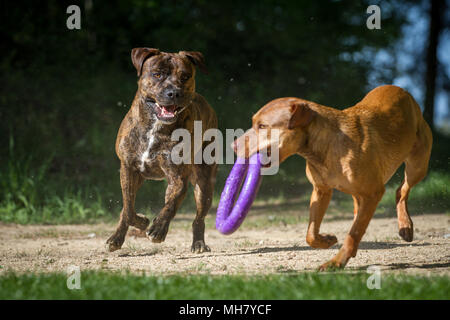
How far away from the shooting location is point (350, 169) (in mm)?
4777

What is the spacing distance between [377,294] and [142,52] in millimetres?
3500

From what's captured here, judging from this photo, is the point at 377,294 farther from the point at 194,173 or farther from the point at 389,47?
the point at 389,47

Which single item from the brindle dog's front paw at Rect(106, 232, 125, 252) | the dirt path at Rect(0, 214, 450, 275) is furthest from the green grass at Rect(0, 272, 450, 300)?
the brindle dog's front paw at Rect(106, 232, 125, 252)

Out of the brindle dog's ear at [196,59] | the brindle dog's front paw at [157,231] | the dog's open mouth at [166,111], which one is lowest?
the brindle dog's front paw at [157,231]

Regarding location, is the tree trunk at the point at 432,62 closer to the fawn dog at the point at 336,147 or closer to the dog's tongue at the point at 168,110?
the fawn dog at the point at 336,147

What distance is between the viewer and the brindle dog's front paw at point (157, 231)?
5.73 meters

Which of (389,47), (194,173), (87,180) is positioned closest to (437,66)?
(389,47)

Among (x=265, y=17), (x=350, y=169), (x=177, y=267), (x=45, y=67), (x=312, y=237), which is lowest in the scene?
(x=177, y=267)

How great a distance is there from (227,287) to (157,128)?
2.24 metres

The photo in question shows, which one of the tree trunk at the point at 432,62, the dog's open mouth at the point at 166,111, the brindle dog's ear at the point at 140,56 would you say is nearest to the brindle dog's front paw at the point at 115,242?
the dog's open mouth at the point at 166,111

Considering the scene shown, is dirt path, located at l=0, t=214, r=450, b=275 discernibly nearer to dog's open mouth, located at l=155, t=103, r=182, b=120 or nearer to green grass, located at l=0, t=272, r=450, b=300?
green grass, located at l=0, t=272, r=450, b=300

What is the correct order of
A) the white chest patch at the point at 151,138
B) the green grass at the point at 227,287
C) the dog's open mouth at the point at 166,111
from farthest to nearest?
the white chest patch at the point at 151,138, the dog's open mouth at the point at 166,111, the green grass at the point at 227,287

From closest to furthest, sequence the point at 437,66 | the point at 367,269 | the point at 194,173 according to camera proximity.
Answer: the point at 367,269, the point at 194,173, the point at 437,66

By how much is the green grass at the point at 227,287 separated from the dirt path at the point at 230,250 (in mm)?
599
